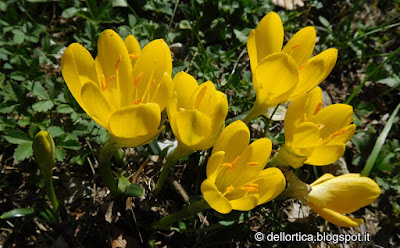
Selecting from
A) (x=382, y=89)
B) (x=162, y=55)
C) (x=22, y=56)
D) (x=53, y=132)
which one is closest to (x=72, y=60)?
(x=162, y=55)

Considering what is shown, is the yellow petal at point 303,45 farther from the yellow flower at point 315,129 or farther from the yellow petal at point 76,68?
the yellow petal at point 76,68

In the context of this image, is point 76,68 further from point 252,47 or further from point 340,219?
point 340,219

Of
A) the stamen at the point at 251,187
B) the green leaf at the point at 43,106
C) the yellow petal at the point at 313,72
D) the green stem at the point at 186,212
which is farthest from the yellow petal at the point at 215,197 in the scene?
the green leaf at the point at 43,106

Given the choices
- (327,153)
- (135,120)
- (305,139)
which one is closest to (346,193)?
(327,153)

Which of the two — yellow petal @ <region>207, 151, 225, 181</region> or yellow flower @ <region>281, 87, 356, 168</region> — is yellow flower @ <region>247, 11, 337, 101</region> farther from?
yellow petal @ <region>207, 151, 225, 181</region>

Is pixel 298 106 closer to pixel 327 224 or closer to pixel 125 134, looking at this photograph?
pixel 125 134
